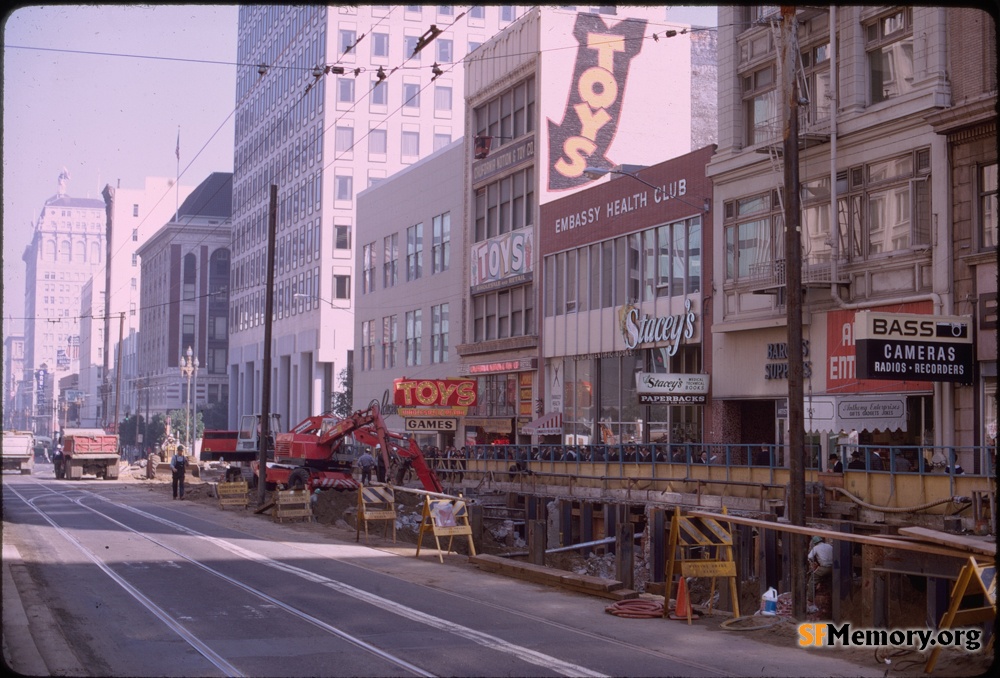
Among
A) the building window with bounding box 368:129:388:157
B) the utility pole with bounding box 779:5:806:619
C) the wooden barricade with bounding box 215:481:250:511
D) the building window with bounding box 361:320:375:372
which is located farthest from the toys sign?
the building window with bounding box 368:129:388:157

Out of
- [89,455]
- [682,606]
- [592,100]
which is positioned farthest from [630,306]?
[89,455]

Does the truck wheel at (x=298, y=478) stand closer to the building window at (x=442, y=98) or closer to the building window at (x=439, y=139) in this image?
the building window at (x=439, y=139)

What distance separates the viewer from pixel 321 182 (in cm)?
8181

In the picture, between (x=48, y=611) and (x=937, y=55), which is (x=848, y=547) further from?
(x=937, y=55)

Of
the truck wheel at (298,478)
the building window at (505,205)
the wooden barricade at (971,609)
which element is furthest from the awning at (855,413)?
the building window at (505,205)

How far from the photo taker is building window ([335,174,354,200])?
8138cm

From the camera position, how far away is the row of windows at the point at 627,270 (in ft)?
119

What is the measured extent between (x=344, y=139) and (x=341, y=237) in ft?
23.3

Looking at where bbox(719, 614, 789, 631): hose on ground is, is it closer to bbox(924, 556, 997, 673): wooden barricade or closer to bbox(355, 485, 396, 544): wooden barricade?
bbox(924, 556, 997, 673): wooden barricade

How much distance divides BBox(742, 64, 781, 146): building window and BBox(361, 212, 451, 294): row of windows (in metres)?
23.6

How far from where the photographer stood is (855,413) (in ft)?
92.6

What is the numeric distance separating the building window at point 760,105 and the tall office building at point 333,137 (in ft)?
147

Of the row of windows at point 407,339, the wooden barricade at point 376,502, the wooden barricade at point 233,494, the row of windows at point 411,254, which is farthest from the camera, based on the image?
the row of windows at point 407,339

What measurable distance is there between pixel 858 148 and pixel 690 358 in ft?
33.1
